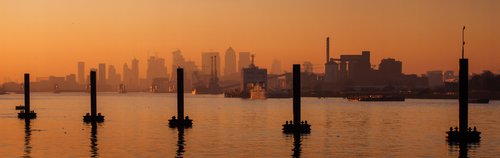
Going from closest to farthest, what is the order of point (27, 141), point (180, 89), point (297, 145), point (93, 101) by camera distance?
point (297, 145)
point (27, 141)
point (180, 89)
point (93, 101)

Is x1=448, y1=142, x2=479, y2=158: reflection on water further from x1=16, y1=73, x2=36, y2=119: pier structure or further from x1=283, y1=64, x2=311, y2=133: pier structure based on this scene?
x1=16, y1=73, x2=36, y2=119: pier structure

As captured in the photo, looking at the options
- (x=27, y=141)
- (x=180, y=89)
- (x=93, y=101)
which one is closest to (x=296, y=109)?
(x=180, y=89)

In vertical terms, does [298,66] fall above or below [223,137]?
above

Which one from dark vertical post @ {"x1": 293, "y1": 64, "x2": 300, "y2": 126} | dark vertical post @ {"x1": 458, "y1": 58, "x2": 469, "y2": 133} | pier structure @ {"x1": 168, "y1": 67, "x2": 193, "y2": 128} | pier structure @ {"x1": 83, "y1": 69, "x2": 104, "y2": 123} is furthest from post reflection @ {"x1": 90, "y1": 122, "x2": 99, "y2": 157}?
dark vertical post @ {"x1": 458, "y1": 58, "x2": 469, "y2": 133}

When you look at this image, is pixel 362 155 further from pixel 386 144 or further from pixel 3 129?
pixel 3 129

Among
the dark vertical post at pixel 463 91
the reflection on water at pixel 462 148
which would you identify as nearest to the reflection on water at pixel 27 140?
the reflection on water at pixel 462 148

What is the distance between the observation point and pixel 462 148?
6481cm

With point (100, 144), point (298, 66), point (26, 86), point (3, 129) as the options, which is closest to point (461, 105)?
point (298, 66)

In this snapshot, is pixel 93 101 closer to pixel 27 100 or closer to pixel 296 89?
pixel 27 100

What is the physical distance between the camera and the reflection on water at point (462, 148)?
2419 inches

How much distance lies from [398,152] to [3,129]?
48129mm

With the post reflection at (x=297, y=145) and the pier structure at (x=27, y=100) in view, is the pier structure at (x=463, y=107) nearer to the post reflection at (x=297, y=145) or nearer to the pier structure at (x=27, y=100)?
the post reflection at (x=297, y=145)

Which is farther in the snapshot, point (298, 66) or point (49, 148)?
point (298, 66)

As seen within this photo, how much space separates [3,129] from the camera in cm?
9394
